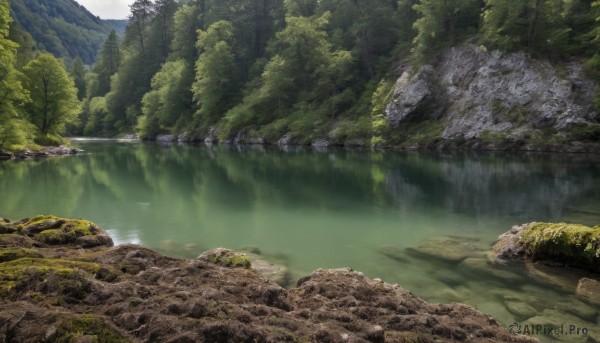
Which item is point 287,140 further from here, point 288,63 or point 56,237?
point 56,237

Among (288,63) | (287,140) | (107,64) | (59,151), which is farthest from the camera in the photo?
(107,64)

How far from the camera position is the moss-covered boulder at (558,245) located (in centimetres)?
1085

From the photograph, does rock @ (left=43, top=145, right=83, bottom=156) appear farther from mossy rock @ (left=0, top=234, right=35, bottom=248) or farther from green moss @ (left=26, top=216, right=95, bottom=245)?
mossy rock @ (left=0, top=234, right=35, bottom=248)

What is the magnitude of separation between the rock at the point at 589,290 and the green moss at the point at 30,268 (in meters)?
10.3

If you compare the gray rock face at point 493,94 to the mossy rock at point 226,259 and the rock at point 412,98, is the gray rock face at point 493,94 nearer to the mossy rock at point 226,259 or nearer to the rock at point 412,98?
the rock at point 412,98

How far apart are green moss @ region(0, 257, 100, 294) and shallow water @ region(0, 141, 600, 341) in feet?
17.4

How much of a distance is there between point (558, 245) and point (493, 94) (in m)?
42.3

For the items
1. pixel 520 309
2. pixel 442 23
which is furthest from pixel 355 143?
pixel 520 309

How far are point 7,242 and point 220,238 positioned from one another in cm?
675

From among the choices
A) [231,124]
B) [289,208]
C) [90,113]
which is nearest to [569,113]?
[289,208]

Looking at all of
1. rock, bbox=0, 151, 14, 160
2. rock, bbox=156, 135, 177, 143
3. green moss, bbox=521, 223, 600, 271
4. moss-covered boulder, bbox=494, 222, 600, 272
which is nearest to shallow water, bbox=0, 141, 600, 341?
moss-covered boulder, bbox=494, 222, 600, 272

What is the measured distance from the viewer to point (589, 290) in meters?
9.65

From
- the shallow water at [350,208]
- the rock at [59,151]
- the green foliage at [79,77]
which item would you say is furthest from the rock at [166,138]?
the green foliage at [79,77]

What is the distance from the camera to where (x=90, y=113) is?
376 ft
